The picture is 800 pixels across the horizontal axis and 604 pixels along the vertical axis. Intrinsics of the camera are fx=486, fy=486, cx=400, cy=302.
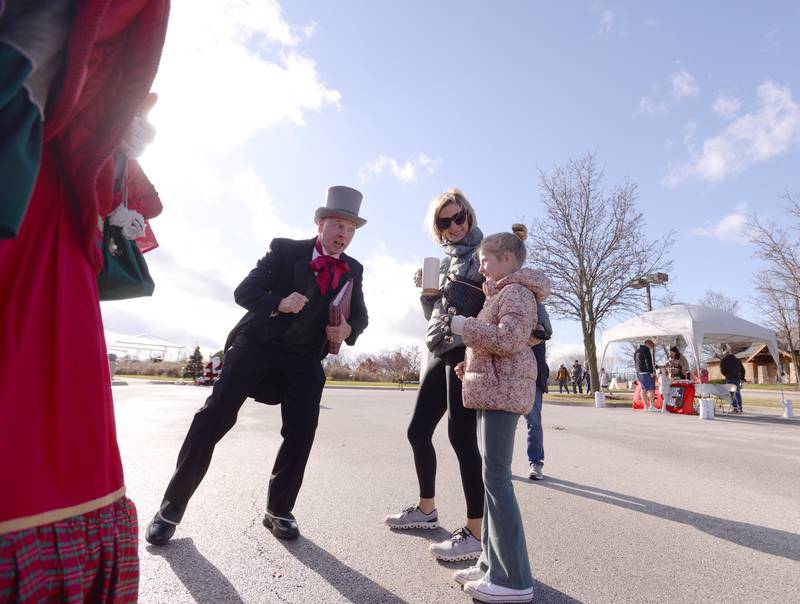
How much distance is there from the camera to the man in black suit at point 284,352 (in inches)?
108

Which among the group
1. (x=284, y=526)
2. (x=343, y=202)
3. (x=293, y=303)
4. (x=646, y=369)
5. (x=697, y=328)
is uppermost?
(x=697, y=328)

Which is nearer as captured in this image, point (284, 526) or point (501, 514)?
point (501, 514)

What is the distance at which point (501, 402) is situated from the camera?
219 cm

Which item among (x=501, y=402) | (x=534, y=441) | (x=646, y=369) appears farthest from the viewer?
(x=646, y=369)

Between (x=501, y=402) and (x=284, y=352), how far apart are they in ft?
4.77

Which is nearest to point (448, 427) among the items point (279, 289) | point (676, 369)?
point (279, 289)

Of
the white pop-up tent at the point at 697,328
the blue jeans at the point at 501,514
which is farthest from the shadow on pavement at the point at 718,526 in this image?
the white pop-up tent at the point at 697,328

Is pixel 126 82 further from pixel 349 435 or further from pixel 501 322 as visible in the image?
pixel 349 435

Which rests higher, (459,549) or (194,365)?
(194,365)

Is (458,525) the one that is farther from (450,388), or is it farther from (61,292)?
(61,292)

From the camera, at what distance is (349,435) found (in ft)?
24.6

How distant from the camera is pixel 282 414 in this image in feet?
9.77

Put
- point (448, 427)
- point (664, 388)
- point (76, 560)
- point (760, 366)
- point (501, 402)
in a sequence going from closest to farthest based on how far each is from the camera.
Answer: point (76, 560) < point (501, 402) < point (448, 427) < point (664, 388) < point (760, 366)

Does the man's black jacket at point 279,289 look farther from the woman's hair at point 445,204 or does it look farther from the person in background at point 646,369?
the person in background at point 646,369
